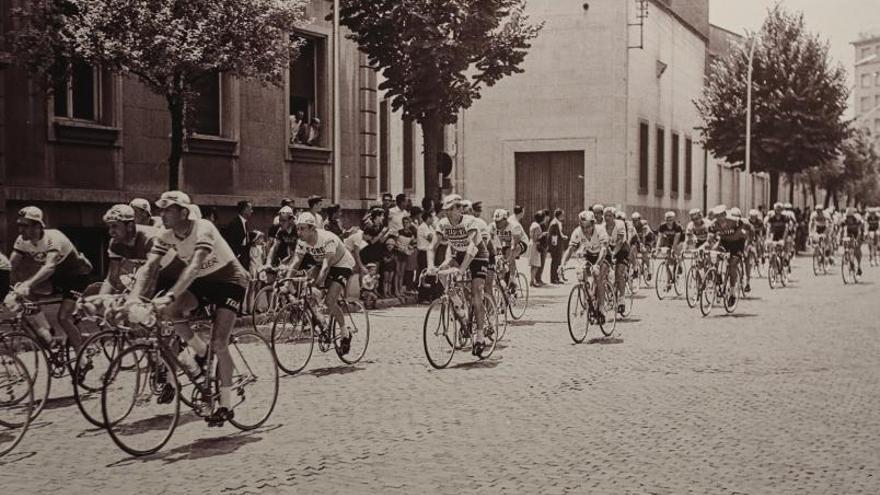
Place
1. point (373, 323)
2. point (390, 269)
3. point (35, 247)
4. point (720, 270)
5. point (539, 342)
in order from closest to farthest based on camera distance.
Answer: point (35, 247)
point (539, 342)
point (373, 323)
point (720, 270)
point (390, 269)

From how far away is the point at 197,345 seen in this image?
26.8 ft

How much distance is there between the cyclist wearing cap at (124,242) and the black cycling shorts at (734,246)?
10923mm

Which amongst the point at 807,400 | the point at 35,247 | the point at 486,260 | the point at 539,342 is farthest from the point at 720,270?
the point at 35,247

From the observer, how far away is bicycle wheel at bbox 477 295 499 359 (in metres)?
12.6

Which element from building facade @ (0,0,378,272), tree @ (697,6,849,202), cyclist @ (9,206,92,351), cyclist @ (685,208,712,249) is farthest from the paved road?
tree @ (697,6,849,202)

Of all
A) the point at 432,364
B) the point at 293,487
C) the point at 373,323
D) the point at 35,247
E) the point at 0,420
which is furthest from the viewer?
the point at 373,323

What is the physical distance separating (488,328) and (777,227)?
14969 mm

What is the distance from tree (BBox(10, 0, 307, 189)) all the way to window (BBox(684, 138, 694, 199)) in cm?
4031

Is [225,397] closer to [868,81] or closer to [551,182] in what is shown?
[551,182]

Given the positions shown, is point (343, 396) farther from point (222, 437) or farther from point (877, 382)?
point (877, 382)

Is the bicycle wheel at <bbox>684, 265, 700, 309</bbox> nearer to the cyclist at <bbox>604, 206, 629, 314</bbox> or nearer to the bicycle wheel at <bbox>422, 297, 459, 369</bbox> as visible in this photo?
the cyclist at <bbox>604, 206, 629, 314</bbox>

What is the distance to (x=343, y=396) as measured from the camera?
10.0 m

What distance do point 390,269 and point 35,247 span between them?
11146 mm

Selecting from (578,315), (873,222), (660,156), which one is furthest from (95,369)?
(660,156)
